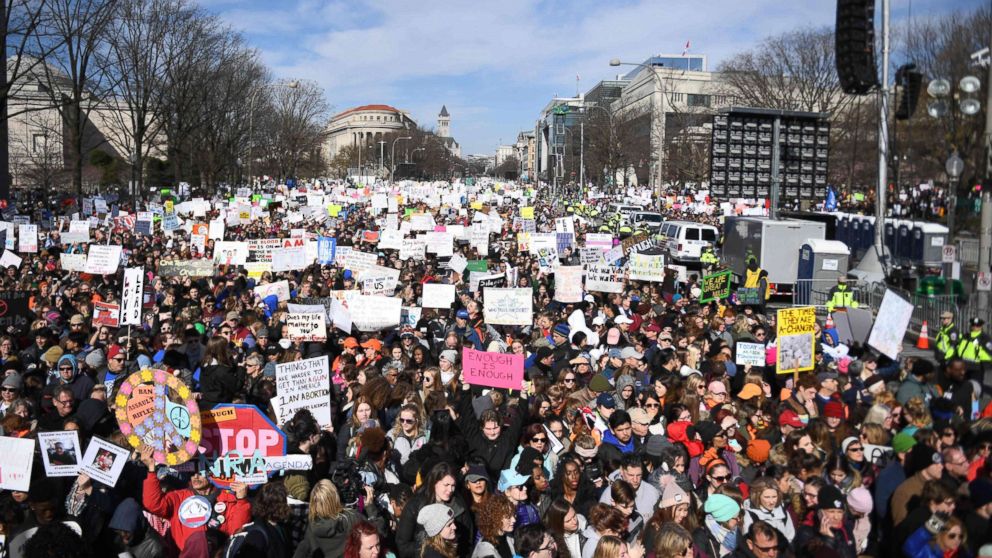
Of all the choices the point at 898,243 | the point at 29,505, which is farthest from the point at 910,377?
the point at 29,505

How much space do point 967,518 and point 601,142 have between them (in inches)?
2849

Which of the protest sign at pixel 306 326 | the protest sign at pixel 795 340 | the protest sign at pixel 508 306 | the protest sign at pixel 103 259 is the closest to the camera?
the protest sign at pixel 795 340

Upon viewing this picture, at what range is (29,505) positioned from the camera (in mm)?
5980

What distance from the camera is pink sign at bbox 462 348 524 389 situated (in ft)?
28.2

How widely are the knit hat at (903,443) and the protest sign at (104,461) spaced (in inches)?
215

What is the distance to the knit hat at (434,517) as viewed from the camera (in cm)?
540

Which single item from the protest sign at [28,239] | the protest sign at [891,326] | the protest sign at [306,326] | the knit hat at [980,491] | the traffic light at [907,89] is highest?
the traffic light at [907,89]

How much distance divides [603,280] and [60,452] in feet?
35.5

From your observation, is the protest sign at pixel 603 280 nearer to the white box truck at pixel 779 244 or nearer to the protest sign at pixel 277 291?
the protest sign at pixel 277 291

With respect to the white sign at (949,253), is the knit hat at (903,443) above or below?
below

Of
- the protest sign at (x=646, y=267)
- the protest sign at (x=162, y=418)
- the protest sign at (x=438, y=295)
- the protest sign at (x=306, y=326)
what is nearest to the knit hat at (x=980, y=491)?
the protest sign at (x=162, y=418)

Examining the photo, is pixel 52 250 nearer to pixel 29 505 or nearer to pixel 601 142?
pixel 29 505

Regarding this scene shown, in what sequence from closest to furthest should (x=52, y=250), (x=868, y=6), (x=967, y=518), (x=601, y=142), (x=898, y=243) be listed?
(x=967, y=518) → (x=868, y=6) → (x=898, y=243) → (x=52, y=250) → (x=601, y=142)

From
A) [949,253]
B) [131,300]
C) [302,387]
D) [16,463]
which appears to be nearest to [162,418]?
[16,463]
